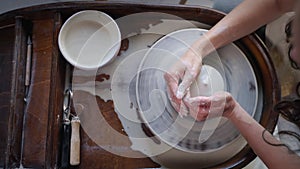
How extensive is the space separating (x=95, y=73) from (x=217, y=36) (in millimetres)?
335

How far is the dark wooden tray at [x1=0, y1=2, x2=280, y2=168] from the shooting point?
36.7 inches

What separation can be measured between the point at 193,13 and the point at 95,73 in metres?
0.30

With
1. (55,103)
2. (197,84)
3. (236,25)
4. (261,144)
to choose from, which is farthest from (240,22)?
(55,103)

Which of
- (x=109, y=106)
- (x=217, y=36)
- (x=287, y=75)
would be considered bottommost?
(x=109, y=106)

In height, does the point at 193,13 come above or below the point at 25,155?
above

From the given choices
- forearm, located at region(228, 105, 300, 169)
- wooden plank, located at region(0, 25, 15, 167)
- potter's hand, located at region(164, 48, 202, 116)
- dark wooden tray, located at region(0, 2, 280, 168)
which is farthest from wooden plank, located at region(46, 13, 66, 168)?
forearm, located at region(228, 105, 300, 169)

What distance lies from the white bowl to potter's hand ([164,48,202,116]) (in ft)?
0.57

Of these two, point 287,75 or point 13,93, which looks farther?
point 287,75

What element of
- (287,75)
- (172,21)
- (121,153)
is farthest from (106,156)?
(287,75)

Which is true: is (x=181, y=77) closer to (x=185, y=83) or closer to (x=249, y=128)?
(x=185, y=83)

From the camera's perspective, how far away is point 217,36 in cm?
98

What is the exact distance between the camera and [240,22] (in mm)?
973

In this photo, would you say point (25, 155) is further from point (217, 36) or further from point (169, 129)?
point (217, 36)

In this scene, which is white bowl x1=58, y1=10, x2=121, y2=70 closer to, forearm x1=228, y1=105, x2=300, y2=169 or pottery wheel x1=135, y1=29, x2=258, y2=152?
pottery wheel x1=135, y1=29, x2=258, y2=152
